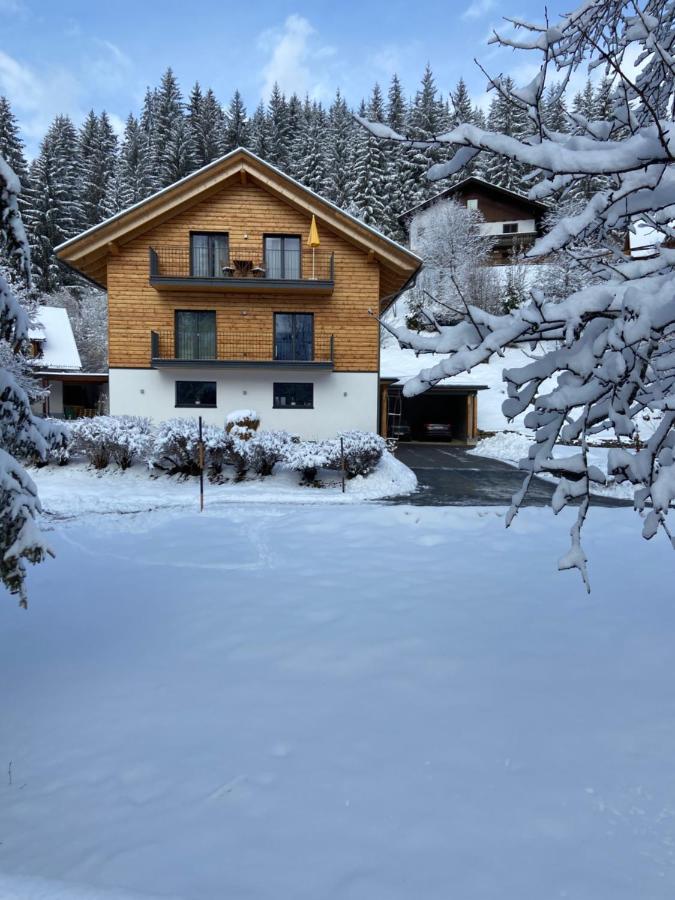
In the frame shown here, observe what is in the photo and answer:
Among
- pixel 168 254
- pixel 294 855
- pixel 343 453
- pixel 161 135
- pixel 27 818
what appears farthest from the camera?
pixel 161 135

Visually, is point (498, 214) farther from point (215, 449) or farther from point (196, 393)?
point (215, 449)

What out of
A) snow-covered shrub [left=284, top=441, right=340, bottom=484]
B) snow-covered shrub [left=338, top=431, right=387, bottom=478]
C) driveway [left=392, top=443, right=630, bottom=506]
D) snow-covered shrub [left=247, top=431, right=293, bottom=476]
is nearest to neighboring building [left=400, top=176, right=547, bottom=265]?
driveway [left=392, top=443, right=630, bottom=506]

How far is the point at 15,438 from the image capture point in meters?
4.80

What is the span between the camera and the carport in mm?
27484

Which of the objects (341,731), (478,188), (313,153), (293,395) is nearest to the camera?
(341,731)

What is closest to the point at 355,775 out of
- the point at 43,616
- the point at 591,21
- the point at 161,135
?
the point at 43,616

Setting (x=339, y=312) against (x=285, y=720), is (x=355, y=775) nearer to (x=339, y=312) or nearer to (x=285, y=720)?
(x=285, y=720)

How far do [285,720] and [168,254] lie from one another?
18963 millimetres

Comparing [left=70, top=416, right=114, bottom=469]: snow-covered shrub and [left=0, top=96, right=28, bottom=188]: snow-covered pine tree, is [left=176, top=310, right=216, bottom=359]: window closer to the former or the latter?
A: [left=70, top=416, right=114, bottom=469]: snow-covered shrub

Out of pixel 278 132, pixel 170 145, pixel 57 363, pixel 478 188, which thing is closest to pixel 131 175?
pixel 170 145

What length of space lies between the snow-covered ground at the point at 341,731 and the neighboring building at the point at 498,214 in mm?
44781

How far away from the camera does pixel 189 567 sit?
7215 mm

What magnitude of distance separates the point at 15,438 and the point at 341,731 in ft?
12.3

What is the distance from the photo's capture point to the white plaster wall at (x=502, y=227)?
45969 mm
